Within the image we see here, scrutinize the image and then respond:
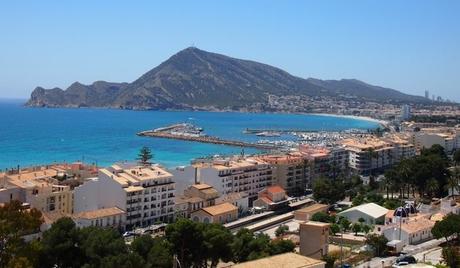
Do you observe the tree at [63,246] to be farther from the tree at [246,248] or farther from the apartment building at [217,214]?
the apartment building at [217,214]

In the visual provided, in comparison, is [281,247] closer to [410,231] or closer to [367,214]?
[410,231]

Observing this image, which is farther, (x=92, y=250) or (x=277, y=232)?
(x=277, y=232)

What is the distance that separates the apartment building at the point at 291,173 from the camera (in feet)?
200

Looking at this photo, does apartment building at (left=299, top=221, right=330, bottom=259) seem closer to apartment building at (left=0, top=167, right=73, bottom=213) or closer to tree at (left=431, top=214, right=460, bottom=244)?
tree at (left=431, top=214, right=460, bottom=244)

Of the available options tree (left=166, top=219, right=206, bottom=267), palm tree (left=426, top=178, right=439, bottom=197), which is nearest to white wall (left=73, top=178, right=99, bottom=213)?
tree (left=166, top=219, right=206, bottom=267)

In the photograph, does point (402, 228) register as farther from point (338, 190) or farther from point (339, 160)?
point (339, 160)

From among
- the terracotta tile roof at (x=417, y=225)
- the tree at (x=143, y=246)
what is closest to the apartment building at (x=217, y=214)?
the terracotta tile roof at (x=417, y=225)

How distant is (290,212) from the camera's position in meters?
51.6

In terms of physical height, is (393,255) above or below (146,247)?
below

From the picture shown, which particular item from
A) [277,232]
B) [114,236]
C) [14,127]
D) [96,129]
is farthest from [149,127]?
[114,236]

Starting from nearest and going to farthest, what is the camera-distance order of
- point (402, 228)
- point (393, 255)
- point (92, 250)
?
point (92, 250) → point (393, 255) → point (402, 228)

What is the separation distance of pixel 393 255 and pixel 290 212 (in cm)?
1775

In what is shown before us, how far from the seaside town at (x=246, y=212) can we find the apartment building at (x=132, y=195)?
0.08 m

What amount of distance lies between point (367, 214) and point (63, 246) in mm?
25991
